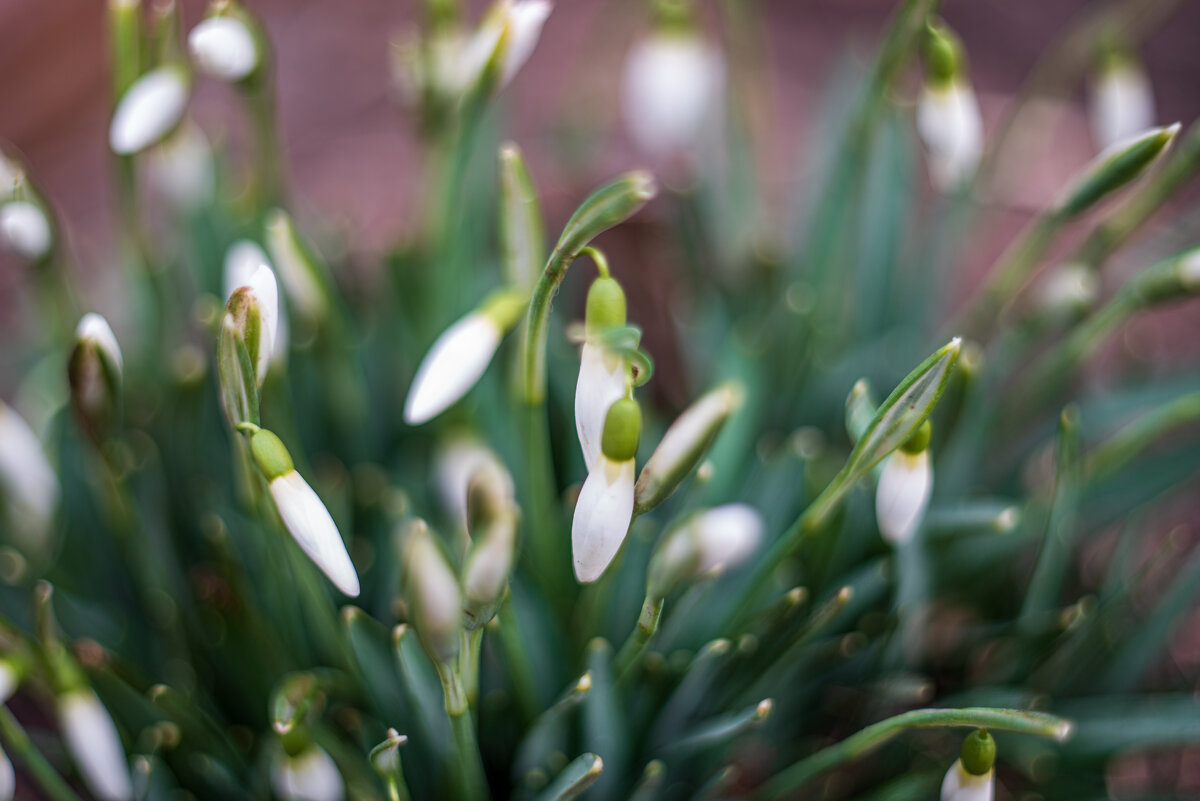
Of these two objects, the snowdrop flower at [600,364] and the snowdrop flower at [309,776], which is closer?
the snowdrop flower at [600,364]

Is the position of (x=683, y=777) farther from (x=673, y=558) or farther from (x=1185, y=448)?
(x=1185, y=448)

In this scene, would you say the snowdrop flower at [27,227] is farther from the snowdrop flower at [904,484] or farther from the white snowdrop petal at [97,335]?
the snowdrop flower at [904,484]

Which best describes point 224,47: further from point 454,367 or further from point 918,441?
point 918,441

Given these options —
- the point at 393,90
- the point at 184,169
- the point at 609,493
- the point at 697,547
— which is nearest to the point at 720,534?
the point at 697,547

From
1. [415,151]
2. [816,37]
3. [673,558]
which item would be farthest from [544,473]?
[816,37]

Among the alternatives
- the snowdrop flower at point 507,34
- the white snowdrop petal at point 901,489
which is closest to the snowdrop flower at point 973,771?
the white snowdrop petal at point 901,489
